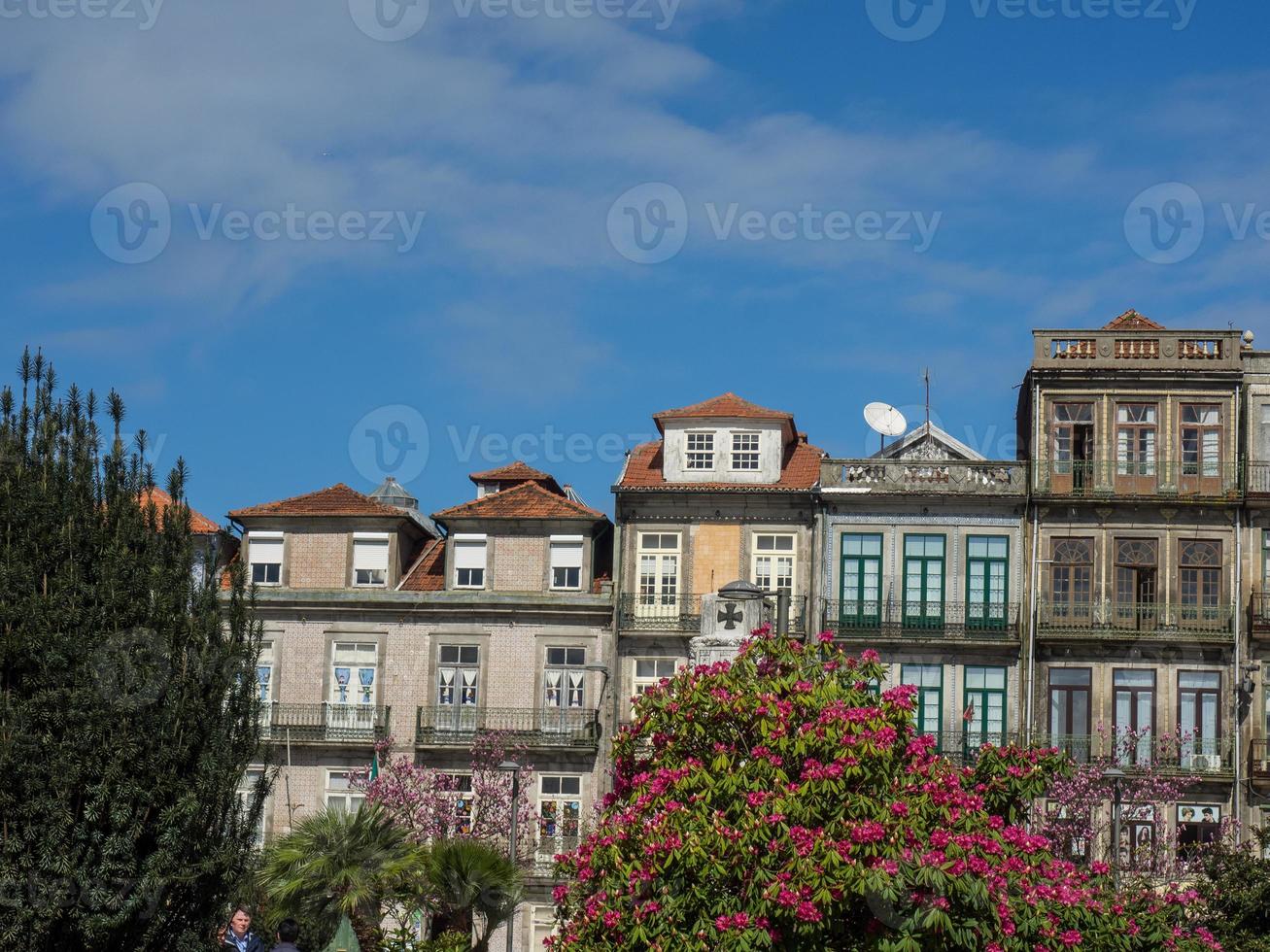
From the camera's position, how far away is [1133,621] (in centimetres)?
4975

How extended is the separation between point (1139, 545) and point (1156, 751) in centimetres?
513

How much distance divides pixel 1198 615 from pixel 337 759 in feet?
71.4

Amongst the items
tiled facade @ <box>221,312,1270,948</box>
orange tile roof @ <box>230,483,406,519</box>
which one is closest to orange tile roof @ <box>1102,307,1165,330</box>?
tiled facade @ <box>221,312,1270,948</box>

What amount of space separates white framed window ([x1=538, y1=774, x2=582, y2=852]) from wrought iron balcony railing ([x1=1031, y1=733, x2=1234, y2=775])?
37.3ft

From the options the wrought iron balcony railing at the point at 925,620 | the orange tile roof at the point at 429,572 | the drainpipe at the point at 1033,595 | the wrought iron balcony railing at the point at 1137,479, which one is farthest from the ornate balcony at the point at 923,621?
the orange tile roof at the point at 429,572

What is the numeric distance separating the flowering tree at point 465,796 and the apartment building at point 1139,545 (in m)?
12.6

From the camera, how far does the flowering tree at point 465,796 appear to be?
48875mm

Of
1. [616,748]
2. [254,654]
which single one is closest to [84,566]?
[254,654]

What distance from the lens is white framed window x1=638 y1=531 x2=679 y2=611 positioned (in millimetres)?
51781

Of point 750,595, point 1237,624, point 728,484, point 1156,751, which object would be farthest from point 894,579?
point 750,595

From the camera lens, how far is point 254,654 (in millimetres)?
31625

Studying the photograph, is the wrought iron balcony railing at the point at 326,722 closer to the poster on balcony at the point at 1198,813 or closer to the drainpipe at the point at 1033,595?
the drainpipe at the point at 1033,595

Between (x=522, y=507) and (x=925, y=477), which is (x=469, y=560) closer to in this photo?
(x=522, y=507)

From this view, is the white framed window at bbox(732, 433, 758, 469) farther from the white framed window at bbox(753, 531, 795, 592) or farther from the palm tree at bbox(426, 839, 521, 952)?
the palm tree at bbox(426, 839, 521, 952)
